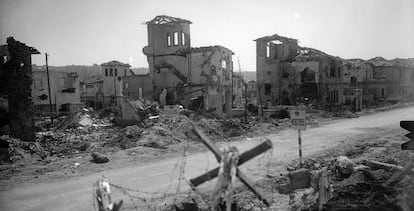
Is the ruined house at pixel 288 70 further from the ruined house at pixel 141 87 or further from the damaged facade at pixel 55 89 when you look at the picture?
the damaged facade at pixel 55 89

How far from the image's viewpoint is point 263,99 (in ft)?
161

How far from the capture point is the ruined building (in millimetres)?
37312

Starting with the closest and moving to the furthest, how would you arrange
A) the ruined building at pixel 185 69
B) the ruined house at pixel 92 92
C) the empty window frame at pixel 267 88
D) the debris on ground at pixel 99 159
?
the debris on ground at pixel 99 159
the ruined building at pixel 185 69
the empty window frame at pixel 267 88
the ruined house at pixel 92 92

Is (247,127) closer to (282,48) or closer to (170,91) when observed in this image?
(170,91)

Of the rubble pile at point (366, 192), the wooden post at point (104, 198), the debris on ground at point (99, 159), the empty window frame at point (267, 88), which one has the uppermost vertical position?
the empty window frame at point (267, 88)

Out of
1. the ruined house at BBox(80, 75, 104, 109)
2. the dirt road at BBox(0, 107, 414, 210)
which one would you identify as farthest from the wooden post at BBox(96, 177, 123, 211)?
the ruined house at BBox(80, 75, 104, 109)

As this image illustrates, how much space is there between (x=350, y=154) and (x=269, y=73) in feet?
112

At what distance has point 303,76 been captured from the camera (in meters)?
46.3

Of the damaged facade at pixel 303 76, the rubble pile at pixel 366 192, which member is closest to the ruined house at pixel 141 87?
the damaged facade at pixel 303 76

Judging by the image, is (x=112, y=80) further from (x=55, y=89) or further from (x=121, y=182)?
(x=121, y=182)

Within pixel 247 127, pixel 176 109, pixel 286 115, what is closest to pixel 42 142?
pixel 176 109

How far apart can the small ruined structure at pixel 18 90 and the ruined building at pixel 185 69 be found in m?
17.1

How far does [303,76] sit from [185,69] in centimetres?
1762

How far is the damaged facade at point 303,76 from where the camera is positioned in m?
45.8
